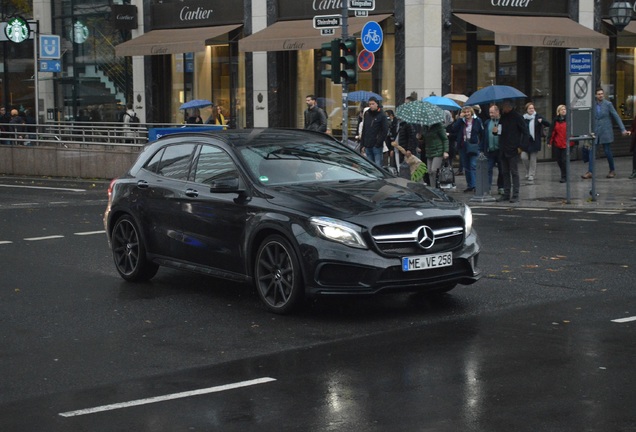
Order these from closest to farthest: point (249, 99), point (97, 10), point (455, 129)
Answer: point (455, 129) → point (249, 99) → point (97, 10)

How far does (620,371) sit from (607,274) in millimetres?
4467

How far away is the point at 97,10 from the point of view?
41406 millimetres

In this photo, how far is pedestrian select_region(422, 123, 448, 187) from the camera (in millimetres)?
22219

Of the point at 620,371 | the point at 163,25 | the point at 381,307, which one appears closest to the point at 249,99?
the point at 163,25

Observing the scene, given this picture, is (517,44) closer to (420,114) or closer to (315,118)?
(315,118)

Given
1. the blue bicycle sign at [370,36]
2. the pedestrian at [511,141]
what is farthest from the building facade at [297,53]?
the pedestrian at [511,141]

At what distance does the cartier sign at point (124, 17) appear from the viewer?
3797 cm

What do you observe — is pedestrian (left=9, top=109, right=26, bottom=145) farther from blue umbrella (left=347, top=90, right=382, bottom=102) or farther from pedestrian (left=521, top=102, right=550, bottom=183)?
pedestrian (left=521, top=102, right=550, bottom=183)

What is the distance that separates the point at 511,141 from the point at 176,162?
10.2 m

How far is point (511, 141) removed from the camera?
67.8 ft

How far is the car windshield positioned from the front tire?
2.30 ft

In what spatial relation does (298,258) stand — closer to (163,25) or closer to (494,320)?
(494,320)

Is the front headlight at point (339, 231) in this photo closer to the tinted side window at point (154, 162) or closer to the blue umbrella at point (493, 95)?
the tinted side window at point (154, 162)

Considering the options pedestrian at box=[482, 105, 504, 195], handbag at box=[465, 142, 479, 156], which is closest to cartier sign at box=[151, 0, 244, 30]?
handbag at box=[465, 142, 479, 156]
